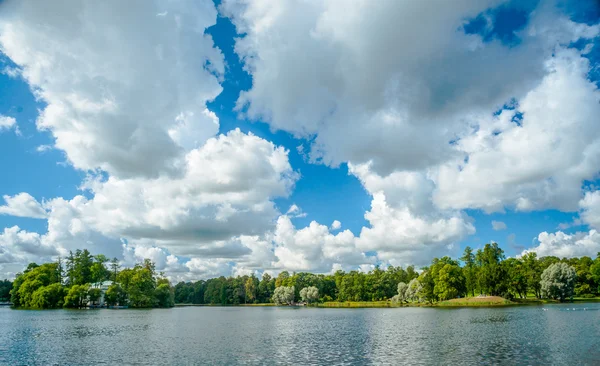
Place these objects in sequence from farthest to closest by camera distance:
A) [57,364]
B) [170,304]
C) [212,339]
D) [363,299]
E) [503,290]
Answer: [363,299] < [170,304] < [503,290] < [212,339] < [57,364]

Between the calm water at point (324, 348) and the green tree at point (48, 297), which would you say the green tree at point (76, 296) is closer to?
the green tree at point (48, 297)

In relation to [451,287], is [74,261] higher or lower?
higher

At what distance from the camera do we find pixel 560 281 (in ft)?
429

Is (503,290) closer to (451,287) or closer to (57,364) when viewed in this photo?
(451,287)

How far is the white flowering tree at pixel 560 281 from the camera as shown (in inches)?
5118

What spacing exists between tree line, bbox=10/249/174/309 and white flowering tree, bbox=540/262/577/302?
5549 inches

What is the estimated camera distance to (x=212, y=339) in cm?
5094

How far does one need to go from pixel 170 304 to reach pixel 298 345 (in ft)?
491

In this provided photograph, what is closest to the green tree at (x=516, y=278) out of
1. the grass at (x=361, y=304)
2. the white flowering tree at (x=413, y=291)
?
the white flowering tree at (x=413, y=291)

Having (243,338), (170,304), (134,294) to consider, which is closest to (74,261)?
(134,294)

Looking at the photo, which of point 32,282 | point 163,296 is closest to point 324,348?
point 32,282

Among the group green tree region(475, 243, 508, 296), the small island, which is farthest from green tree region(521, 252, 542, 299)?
green tree region(475, 243, 508, 296)

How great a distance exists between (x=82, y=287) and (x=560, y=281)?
161 metres

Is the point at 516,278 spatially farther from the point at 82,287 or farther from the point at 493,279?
the point at 82,287
